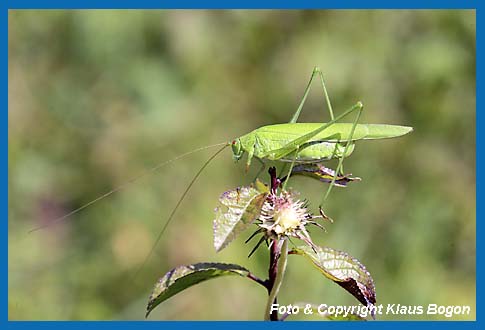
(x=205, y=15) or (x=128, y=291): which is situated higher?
(x=205, y=15)

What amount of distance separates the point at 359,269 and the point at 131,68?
284 cm

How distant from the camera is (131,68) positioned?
157 inches

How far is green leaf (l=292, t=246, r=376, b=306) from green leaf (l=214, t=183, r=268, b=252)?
0.18 m

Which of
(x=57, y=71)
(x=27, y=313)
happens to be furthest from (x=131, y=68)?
(x=27, y=313)

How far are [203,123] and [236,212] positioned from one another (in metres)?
2.54

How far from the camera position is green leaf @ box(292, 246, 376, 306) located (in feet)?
4.82

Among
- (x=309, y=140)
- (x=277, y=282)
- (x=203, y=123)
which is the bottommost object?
(x=277, y=282)

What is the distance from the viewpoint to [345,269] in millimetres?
1483

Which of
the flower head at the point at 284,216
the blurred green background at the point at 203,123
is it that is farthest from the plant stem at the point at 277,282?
the blurred green background at the point at 203,123

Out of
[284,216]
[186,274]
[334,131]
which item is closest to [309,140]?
[334,131]

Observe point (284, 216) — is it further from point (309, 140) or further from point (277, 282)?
point (309, 140)

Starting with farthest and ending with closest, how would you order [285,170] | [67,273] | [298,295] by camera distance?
1. [67,273]
2. [298,295]
3. [285,170]

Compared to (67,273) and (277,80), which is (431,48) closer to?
(277,80)

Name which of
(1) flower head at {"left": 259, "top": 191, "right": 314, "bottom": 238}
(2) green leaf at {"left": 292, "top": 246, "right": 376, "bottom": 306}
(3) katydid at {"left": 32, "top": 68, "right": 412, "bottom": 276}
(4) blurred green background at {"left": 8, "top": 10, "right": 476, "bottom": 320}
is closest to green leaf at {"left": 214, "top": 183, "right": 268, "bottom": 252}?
(1) flower head at {"left": 259, "top": 191, "right": 314, "bottom": 238}
